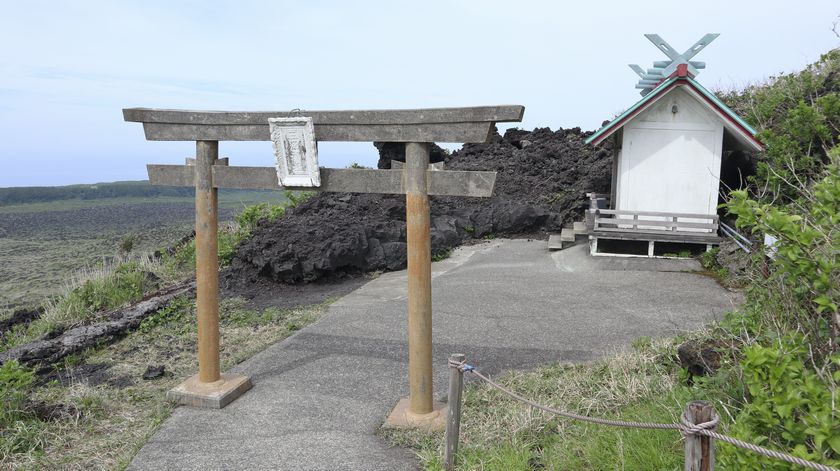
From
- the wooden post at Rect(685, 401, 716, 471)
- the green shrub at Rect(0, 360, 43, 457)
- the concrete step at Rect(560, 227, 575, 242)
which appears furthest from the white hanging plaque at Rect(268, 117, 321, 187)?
the concrete step at Rect(560, 227, 575, 242)

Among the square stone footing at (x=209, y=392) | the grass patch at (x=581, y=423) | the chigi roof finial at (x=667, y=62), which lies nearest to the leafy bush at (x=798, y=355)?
the grass patch at (x=581, y=423)

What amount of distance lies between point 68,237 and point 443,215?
1704 centimetres

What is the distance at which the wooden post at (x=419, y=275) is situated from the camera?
534cm

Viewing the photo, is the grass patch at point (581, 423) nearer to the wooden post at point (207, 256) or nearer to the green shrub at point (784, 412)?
the green shrub at point (784, 412)

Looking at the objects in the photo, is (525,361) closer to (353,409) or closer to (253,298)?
(353,409)

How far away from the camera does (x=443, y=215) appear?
16375mm

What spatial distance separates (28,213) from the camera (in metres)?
34.6

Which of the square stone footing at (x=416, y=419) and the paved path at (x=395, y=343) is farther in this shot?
the square stone footing at (x=416, y=419)

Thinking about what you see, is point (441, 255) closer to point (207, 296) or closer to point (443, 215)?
point (443, 215)

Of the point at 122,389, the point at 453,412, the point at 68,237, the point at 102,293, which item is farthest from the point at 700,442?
the point at 68,237

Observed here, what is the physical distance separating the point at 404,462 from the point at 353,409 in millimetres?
1143

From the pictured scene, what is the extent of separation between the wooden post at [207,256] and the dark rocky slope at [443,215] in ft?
16.1

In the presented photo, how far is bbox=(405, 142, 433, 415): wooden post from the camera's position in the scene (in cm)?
534

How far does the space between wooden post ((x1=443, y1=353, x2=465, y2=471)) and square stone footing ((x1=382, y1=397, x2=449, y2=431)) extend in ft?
2.37
